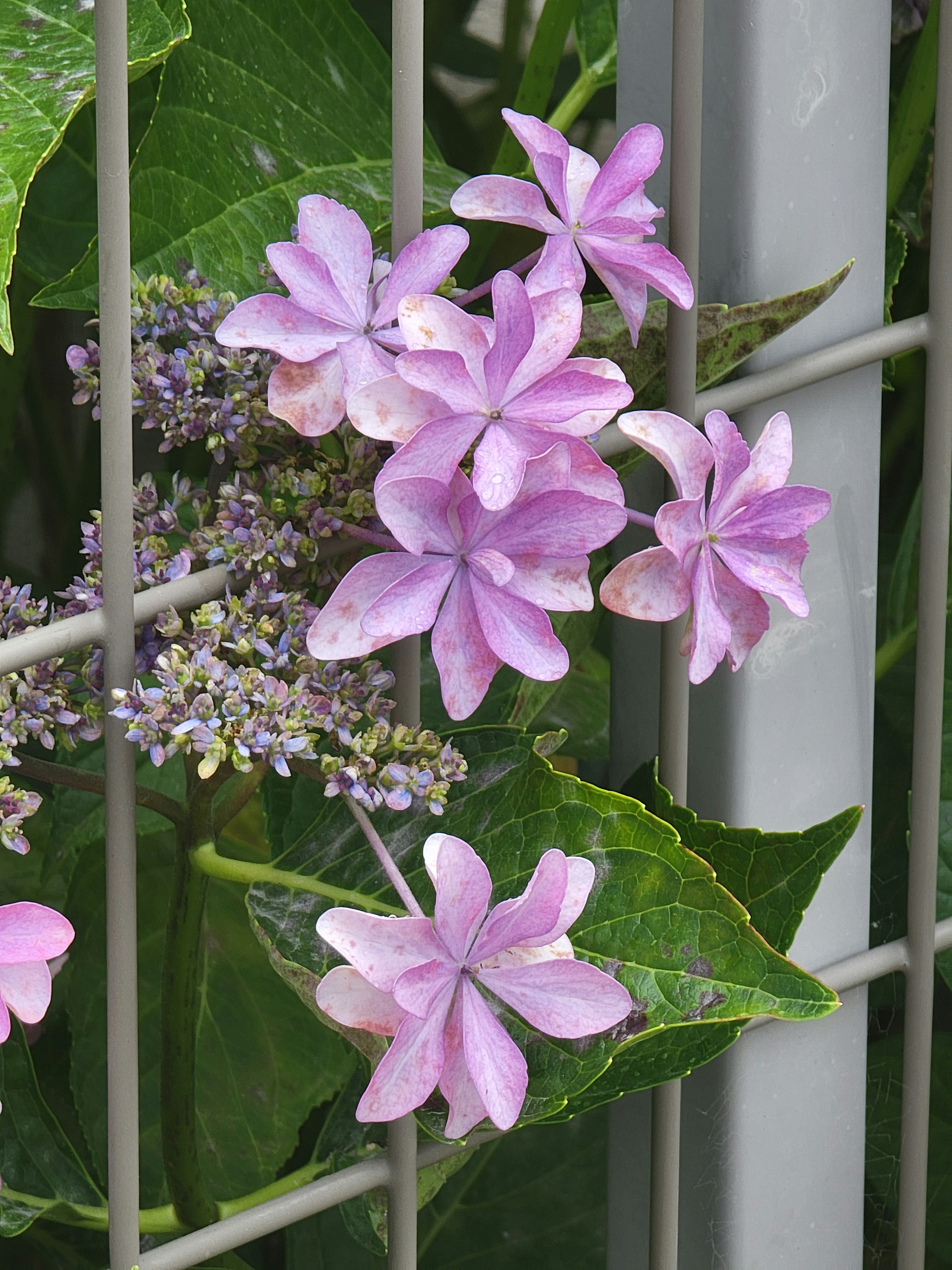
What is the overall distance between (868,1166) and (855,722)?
0.26 meters

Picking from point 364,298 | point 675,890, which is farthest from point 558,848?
point 364,298

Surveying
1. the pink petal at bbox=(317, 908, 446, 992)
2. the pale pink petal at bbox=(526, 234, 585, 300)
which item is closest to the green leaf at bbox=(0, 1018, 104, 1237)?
the pink petal at bbox=(317, 908, 446, 992)

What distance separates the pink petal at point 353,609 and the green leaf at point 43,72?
0.09 meters

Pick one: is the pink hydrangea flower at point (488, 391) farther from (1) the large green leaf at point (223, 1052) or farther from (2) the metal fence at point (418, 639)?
(1) the large green leaf at point (223, 1052)

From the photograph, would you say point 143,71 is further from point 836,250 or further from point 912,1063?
point 912,1063

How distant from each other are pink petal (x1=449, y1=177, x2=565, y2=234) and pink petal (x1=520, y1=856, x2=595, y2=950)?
16 cm

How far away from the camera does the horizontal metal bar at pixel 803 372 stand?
0.39m

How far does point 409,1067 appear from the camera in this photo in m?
0.31

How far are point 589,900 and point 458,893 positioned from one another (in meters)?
0.07

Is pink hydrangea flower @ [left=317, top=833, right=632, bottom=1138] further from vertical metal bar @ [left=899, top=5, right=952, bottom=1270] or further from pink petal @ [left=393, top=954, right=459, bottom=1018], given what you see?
vertical metal bar @ [left=899, top=5, right=952, bottom=1270]

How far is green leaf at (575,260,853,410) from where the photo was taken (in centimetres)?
39

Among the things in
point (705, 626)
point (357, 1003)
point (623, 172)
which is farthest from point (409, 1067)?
point (623, 172)

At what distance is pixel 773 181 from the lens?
410mm

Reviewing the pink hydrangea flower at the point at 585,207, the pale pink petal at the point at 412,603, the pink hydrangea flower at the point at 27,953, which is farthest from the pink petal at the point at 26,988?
the pink hydrangea flower at the point at 585,207
